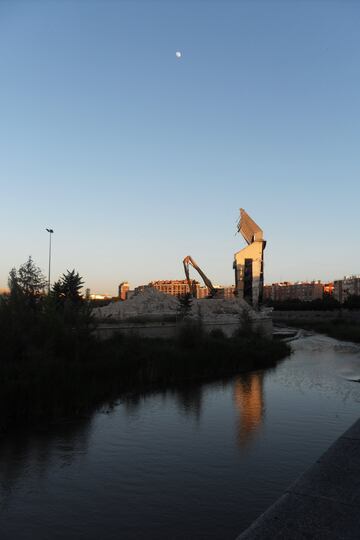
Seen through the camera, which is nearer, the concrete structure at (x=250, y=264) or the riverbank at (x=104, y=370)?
the riverbank at (x=104, y=370)

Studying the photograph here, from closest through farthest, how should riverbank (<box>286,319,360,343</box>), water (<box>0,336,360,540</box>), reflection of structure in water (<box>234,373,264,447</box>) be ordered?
water (<box>0,336,360,540</box>)
reflection of structure in water (<box>234,373,264,447</box>)
riverbank (<box>286,319,360,343</box>)

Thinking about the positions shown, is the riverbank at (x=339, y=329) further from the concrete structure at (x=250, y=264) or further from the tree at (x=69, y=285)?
the tree at (x=69, y=285)

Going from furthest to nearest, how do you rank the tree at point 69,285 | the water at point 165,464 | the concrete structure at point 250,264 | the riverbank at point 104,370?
1. the concrete structure at point 250,264
2. the tree at point 69,285
3. the riverbank at point 104,370
4. the water at point 165,464

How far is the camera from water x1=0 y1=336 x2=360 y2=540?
8602 mm

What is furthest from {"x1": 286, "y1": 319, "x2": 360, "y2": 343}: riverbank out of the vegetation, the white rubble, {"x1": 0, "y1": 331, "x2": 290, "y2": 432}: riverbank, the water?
the water

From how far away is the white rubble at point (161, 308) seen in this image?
41.4 m

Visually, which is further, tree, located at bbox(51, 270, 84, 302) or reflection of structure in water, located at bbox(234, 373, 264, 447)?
tree, located at bbox(51, 270, 84, 302)

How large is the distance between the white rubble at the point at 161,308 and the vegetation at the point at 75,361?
36.6 ft

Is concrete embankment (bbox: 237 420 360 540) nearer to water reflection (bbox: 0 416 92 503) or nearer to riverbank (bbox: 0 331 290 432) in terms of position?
water reflection (bbox: 0 416 92 503)

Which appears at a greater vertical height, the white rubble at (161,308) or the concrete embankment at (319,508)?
the white rubble at (161,308)

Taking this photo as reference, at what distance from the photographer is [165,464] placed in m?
11.7

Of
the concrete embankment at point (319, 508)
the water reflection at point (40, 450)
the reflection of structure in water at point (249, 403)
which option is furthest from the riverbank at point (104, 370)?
the concrete embankment at point (319, 508)

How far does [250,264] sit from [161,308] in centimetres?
1787

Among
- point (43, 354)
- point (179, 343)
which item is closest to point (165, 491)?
point (43, 354)
